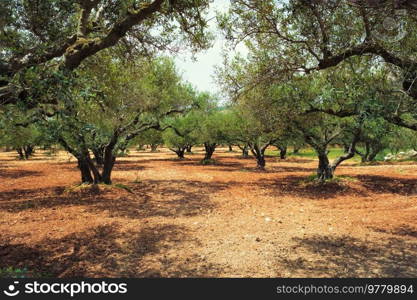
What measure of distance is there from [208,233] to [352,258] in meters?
4.21

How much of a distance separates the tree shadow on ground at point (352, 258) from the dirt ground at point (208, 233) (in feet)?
0.08

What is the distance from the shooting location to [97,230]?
10250mm

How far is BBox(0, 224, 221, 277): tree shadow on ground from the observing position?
22.5 feet

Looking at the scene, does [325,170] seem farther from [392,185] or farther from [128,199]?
[128,199]

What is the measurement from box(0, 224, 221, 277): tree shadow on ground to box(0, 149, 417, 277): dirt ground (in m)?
0.02

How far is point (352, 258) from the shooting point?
753 centimetres

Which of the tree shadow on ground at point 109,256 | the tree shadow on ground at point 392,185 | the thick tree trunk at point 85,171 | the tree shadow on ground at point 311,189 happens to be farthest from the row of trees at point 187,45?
the tree shadow on ground at point 392,185

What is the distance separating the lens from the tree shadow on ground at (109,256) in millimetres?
6867

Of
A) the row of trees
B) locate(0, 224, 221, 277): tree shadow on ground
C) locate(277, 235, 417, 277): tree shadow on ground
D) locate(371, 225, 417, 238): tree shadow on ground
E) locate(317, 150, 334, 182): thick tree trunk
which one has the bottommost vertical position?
locate(371, 225, 417, 238): tree shadow on ground

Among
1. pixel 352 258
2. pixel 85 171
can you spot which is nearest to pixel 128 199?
pixel 85 171

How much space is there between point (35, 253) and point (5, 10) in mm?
6223

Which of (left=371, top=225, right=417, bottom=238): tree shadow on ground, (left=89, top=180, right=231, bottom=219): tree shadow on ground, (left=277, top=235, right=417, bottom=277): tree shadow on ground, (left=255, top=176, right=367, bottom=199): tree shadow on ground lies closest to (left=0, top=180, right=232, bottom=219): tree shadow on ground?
(left=89, top=180, right=231, bottom=219): tree shadow on ground

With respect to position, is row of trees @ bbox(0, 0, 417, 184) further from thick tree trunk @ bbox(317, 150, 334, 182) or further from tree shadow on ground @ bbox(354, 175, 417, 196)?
tree shadow on ground @ bbox(354, 175, 417, 196)

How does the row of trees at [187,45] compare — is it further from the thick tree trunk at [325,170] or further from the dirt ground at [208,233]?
the thick tree trunk at [325,170]
